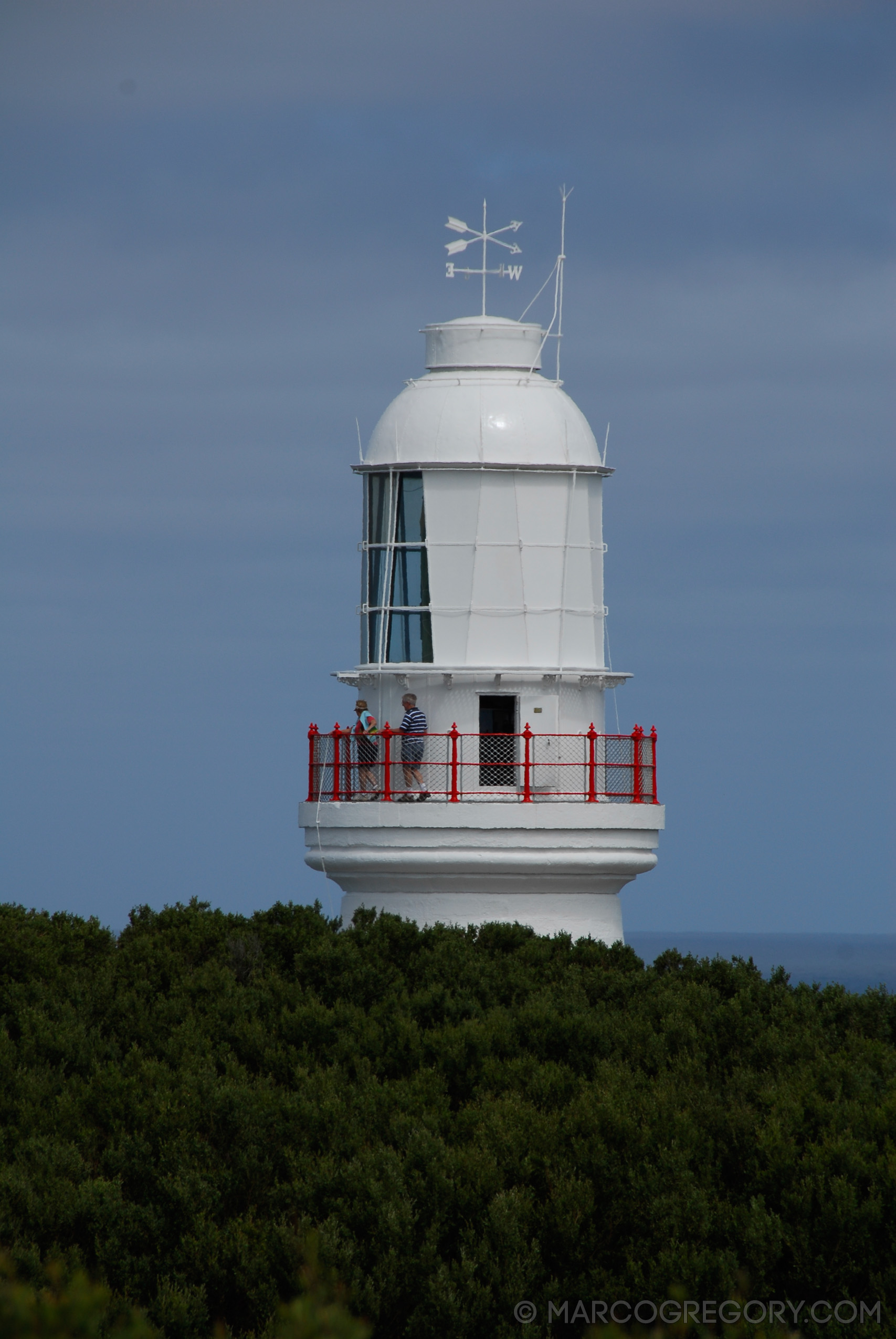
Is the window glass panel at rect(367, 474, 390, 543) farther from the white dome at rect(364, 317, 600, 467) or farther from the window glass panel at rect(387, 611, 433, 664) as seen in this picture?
the window glass panel at rect(387, 611, 433, 664)

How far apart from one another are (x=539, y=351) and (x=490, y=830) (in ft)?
23.1

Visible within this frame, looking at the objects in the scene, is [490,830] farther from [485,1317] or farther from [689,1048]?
[485,1317]

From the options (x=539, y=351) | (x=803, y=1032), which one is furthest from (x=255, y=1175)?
(x=539, y=351)

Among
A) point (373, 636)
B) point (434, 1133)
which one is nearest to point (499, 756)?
point (373, 636)

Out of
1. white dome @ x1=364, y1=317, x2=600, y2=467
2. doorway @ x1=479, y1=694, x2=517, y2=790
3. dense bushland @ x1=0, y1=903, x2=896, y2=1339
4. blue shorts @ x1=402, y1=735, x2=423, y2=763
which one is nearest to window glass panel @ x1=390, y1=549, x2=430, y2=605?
white dome @ x1=364, y1=317, x2=600, y2=467

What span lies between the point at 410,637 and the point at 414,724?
1.59 meters

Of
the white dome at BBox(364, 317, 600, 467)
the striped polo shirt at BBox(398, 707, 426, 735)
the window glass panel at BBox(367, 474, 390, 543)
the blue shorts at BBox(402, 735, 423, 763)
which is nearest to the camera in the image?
the striped polo shirt at BBox(398, 707, 426, 735)

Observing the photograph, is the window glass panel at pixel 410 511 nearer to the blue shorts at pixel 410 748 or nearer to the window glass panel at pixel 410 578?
the window glass panel at pixel 410 578

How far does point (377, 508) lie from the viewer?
92.6ft

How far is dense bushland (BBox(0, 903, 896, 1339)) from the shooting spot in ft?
57.6

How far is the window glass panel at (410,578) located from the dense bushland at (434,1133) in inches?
192

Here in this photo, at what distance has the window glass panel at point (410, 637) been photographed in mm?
27609

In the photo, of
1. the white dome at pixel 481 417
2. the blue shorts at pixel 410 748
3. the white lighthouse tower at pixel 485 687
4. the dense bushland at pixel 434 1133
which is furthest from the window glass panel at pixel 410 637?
the dense bushland at pixel 434 1133

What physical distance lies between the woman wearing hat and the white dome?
3610 mm
